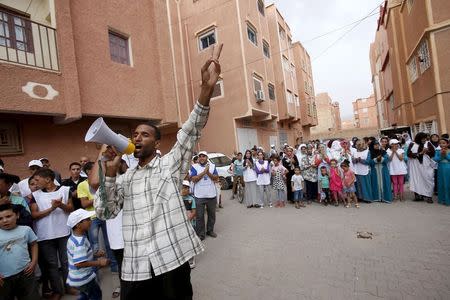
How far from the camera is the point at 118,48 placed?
31.8 ft

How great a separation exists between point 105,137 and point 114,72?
858 centimetres

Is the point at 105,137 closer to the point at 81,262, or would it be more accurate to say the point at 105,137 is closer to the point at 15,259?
the point at 81,262

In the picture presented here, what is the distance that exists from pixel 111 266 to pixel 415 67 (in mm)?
16159

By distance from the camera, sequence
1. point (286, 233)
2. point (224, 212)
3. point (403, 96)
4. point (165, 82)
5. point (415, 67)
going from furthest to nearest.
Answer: point (403, 96)
point (415, 67)
point (165, 82)
point (224, 212)
point (286, 233)

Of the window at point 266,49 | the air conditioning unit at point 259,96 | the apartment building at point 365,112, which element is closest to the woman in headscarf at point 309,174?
the air conditioning unit at point 259,96

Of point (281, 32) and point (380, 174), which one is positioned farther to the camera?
point (281, 32)

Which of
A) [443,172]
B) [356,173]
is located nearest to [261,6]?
[356,173]

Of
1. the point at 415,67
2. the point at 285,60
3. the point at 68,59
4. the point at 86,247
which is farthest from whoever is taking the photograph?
the point at 285,60

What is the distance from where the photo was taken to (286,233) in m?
5.62

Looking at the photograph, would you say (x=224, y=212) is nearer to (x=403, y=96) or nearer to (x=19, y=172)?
(x=19, y=172)

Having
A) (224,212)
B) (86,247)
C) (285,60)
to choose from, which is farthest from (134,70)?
(285,60)

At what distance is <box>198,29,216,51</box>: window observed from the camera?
16734 millimetres

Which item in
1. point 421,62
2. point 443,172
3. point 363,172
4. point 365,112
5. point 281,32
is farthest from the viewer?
point 365,112

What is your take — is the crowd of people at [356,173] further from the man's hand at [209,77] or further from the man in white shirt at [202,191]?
the man's hand at [209,77]
